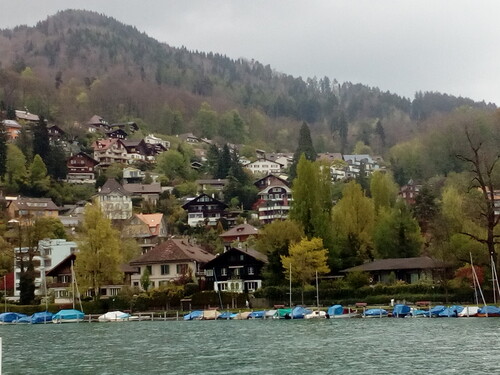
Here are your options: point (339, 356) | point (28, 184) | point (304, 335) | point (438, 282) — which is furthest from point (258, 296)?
point (28, 184)

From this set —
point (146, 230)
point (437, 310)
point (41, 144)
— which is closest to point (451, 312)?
point (437, 310)

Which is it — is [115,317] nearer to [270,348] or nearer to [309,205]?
[309,205]

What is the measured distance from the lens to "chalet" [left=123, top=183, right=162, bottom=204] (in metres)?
159

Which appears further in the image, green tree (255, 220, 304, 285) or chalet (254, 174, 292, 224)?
chalet (254, 174, 292, 224)

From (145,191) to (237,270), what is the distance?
7163cm

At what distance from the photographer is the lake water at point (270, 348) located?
3462cm

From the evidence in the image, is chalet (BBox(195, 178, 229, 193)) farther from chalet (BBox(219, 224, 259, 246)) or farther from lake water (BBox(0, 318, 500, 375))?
lake water (BBox(0, 318, 500, 375))

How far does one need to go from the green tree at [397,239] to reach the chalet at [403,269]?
10.1 feet

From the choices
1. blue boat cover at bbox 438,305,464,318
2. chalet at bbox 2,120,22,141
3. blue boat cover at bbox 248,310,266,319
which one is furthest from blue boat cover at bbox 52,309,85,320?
chalet at bbox 2,120,22,141

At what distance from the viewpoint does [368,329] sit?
54250 mm

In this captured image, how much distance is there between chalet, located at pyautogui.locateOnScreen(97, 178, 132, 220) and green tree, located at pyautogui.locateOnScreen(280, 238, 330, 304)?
227 ft

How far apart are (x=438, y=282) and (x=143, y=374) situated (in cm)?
4813

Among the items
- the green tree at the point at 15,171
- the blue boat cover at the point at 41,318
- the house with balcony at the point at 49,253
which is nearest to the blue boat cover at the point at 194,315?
the blue boat cover at the point at 41,318

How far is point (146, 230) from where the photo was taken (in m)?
132
